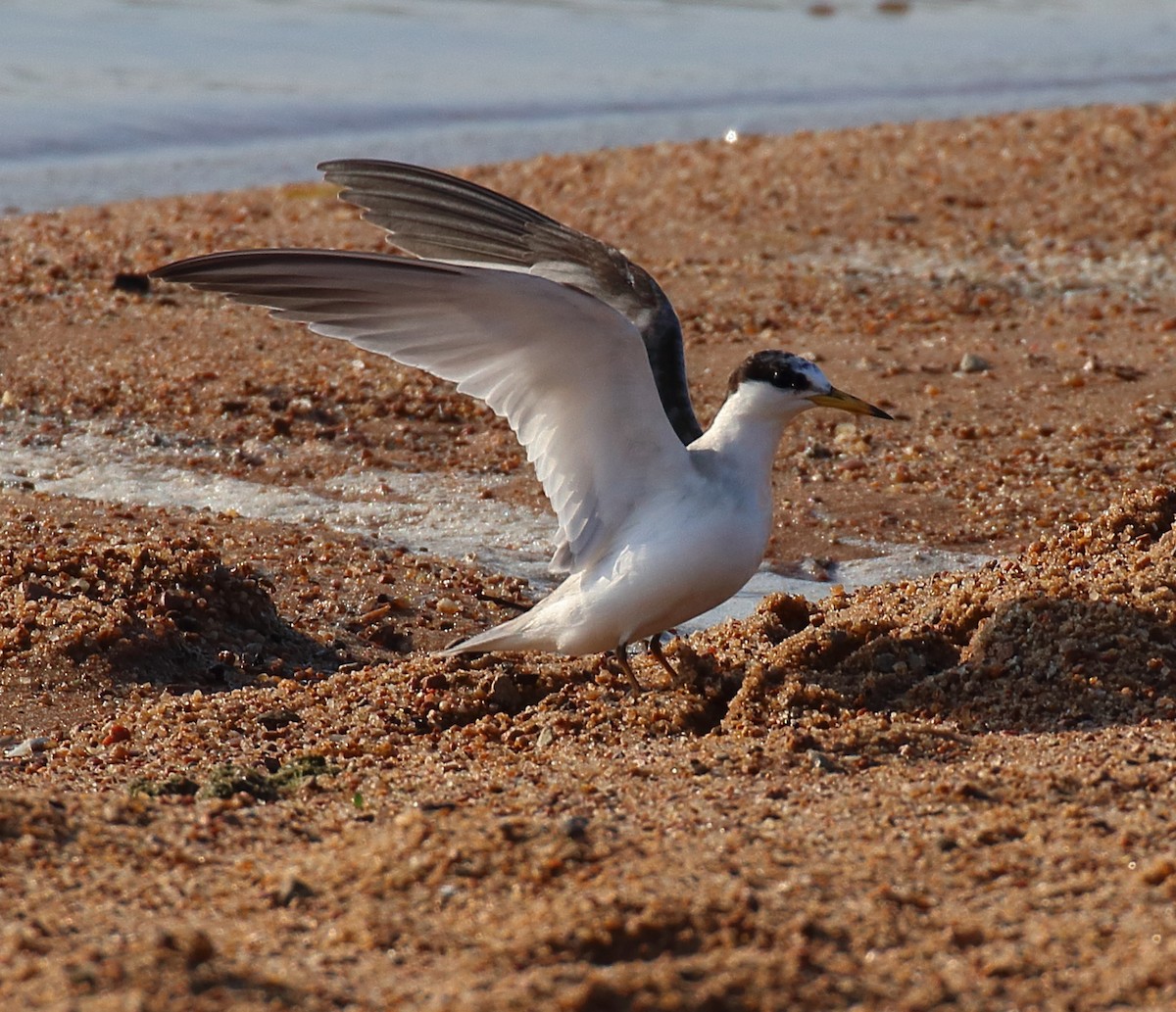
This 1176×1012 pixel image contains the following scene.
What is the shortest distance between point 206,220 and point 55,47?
6.18m

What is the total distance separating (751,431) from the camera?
4.82m

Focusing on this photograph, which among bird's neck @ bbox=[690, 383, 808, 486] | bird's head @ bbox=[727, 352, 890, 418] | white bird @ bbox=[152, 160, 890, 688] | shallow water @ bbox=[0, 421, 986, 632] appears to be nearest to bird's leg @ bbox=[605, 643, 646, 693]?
white bird @ bbox=[152, 160, 890, 688]

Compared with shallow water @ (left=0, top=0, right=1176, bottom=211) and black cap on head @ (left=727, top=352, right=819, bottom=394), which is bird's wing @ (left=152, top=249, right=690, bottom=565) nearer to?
black cap on head @ (left=727, top=352, right=819, bottom=394)

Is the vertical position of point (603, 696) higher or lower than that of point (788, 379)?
lower

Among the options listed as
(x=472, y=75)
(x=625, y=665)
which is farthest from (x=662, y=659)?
(x=472, y=75)

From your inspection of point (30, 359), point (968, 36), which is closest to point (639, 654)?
point (30, 359)

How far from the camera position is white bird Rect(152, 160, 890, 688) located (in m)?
4.29

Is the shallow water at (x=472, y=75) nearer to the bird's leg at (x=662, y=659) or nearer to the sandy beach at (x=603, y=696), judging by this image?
the sandy beach at (x=603, y=696)

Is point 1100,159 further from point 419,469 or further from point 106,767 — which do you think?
point 106,767

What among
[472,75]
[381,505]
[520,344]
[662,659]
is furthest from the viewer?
[472,75]

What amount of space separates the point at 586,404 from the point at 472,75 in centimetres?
1121

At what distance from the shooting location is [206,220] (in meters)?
9.88

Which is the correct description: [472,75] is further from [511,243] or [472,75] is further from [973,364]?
[511,243]

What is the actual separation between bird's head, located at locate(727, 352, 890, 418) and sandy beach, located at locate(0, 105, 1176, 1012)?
0.57 m
